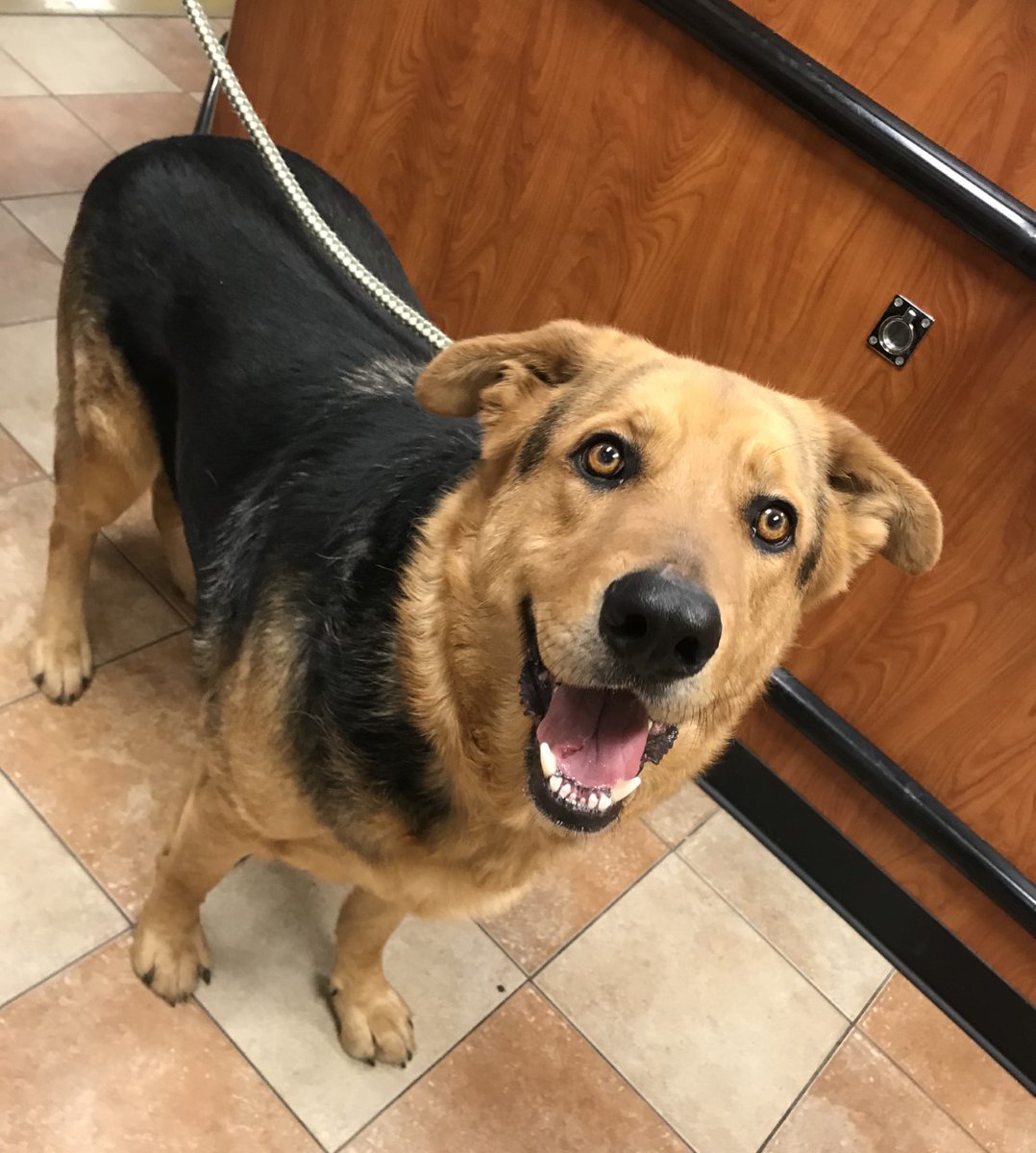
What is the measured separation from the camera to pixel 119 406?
247cm

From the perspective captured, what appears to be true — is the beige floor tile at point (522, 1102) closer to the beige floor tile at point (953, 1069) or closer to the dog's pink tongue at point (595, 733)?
the beige floor tile at point (953, 1069)

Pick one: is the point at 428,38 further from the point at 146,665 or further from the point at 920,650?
the point at 920,650

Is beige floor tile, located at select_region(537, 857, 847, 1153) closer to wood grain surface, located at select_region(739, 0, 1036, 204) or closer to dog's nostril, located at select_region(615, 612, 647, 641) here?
dog's nostril, located at select_region(615, 612, 647, 641)

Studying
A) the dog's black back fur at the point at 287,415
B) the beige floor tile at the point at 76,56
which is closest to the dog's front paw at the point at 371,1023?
the dog's black back fur at the point at 287,415

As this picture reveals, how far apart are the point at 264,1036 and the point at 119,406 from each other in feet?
5.05

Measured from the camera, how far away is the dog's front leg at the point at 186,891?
2.04 meters

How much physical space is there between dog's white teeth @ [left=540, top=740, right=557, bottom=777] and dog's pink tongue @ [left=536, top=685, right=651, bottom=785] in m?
0.01

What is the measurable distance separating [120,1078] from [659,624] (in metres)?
1.60

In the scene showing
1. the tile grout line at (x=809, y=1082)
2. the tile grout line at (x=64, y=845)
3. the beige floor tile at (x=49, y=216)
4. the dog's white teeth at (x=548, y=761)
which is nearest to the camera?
the dog's white teeth at (x=548, y=761)

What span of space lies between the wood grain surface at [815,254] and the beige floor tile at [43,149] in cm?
156

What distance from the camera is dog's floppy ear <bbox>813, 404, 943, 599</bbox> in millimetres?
1877

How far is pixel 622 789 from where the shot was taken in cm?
159

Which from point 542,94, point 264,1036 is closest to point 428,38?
point 542,94

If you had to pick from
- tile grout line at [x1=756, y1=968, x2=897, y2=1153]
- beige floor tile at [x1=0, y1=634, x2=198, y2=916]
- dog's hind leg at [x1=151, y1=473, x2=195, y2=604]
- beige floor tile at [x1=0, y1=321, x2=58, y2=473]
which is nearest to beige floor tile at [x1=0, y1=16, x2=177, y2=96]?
beige floor tile at [x1=0, y1=321, x2=58, y2=473]
